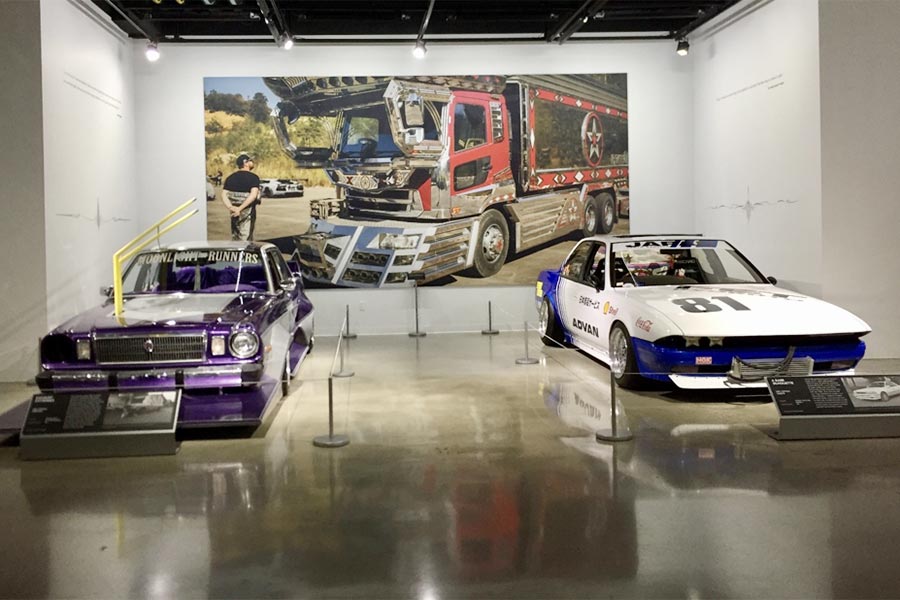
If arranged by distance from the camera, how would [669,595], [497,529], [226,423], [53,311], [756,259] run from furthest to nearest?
[756,259] < [53,311] < [226,423] < [497,529] < [669,595]

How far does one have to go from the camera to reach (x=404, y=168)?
35.6 feet

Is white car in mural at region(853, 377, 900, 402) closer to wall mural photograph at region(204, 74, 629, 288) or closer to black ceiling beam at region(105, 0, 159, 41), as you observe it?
wall mural photograph at region(204, 74, 629, 288)

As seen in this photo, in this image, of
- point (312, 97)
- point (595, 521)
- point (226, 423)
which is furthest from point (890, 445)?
point (312, 97)

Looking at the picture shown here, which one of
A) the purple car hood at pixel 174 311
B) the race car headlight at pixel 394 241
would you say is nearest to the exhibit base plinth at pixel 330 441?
the purple car hood at pixel 174 311

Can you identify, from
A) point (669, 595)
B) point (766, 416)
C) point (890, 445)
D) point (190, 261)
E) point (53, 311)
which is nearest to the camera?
point (669, 595)

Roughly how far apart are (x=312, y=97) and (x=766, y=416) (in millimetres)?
7524

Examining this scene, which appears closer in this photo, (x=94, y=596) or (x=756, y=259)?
(x=94, y=596)

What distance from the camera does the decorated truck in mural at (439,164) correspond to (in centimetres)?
1079

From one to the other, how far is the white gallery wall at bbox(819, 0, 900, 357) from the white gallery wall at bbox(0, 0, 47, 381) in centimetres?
775

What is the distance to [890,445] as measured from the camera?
15.8 feet

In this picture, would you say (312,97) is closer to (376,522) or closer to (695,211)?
(695,211)

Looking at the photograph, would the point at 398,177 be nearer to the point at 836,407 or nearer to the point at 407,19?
the point at 407,19

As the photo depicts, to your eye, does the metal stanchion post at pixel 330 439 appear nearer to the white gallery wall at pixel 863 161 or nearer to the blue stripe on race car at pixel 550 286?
the blue stripe on race car at pixel 550 286

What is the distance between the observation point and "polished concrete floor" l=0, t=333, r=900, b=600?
298 centimetres
